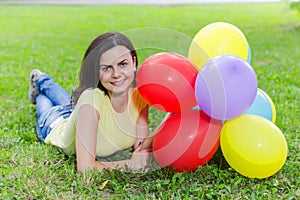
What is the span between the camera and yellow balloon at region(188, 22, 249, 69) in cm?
252

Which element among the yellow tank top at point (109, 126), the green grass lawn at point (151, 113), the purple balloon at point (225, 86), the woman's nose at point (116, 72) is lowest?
the green grass lawn at point (151, 113)

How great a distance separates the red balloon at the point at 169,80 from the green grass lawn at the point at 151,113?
0.32ft

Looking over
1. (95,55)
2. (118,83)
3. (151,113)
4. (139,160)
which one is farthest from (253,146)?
(151,113)

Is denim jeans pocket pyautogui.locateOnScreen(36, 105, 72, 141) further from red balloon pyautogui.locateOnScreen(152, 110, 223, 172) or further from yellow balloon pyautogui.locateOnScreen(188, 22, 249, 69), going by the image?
yellow balloon pyautogui.locateOnScreen(188, 22, 249, 69)

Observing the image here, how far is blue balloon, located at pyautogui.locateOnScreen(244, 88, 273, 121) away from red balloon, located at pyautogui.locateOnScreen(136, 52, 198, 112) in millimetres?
388

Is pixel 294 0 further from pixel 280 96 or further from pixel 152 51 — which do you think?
pixel 152 51

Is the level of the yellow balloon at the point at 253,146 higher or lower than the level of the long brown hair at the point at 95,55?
lower

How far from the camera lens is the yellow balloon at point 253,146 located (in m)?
2.28

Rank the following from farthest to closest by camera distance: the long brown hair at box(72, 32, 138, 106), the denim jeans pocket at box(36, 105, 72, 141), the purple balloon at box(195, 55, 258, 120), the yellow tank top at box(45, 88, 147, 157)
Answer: the denim jeans pocket at box(36, 105, 72, 141) → the yellow tank top at box(45, 88, 147, 157) → the long brown hair at box(72, 32, 138, 106) → the purple balloon at box(195, 55, 258, 120)

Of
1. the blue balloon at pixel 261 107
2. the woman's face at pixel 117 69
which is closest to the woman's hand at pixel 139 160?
the woman's face at pixel 117 69

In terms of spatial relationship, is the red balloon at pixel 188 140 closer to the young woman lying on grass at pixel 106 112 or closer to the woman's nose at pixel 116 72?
the young woman lying on grass at pixel 106 112

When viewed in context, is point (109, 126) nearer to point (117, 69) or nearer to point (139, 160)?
point (139, 160)

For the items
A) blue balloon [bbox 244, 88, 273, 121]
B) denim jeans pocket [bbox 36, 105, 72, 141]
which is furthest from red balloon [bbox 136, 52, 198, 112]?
denim jeans pocket [bbox 36, 105, 72, 141]

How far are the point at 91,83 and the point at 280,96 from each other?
2.05 m
